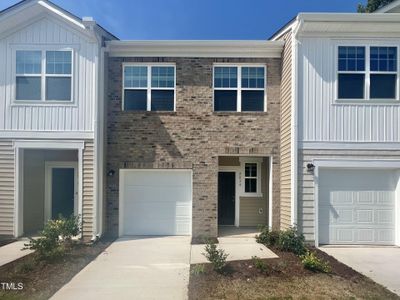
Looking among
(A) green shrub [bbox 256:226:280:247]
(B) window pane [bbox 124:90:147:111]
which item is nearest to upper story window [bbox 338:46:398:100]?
(A) green shrub [bbox 256:226:280:247]

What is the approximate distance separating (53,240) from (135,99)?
16.3 feet

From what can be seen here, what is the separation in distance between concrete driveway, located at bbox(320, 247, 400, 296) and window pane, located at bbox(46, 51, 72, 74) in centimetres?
863

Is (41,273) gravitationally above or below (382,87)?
below

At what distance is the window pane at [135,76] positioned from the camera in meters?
11.8

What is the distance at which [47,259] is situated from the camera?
827 centimetres

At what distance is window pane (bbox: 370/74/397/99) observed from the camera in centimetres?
1041

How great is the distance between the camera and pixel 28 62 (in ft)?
36.0

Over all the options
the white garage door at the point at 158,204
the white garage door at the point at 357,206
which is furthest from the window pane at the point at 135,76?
the white garage door at the point at 357,206

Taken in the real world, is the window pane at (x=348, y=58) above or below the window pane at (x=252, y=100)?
above

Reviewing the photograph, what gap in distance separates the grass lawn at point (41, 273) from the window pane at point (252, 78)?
6518 millimetres

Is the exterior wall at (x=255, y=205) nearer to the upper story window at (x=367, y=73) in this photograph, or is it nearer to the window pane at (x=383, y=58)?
the upper story window at (x=367, y=73)

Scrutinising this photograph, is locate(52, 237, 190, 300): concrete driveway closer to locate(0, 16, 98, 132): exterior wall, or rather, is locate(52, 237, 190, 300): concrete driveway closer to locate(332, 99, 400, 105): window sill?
locate(0, 16, 98, 132): exterior wall

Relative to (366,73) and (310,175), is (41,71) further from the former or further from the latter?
(366,73)

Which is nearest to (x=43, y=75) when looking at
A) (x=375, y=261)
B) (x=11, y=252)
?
(x=11, y=252)
